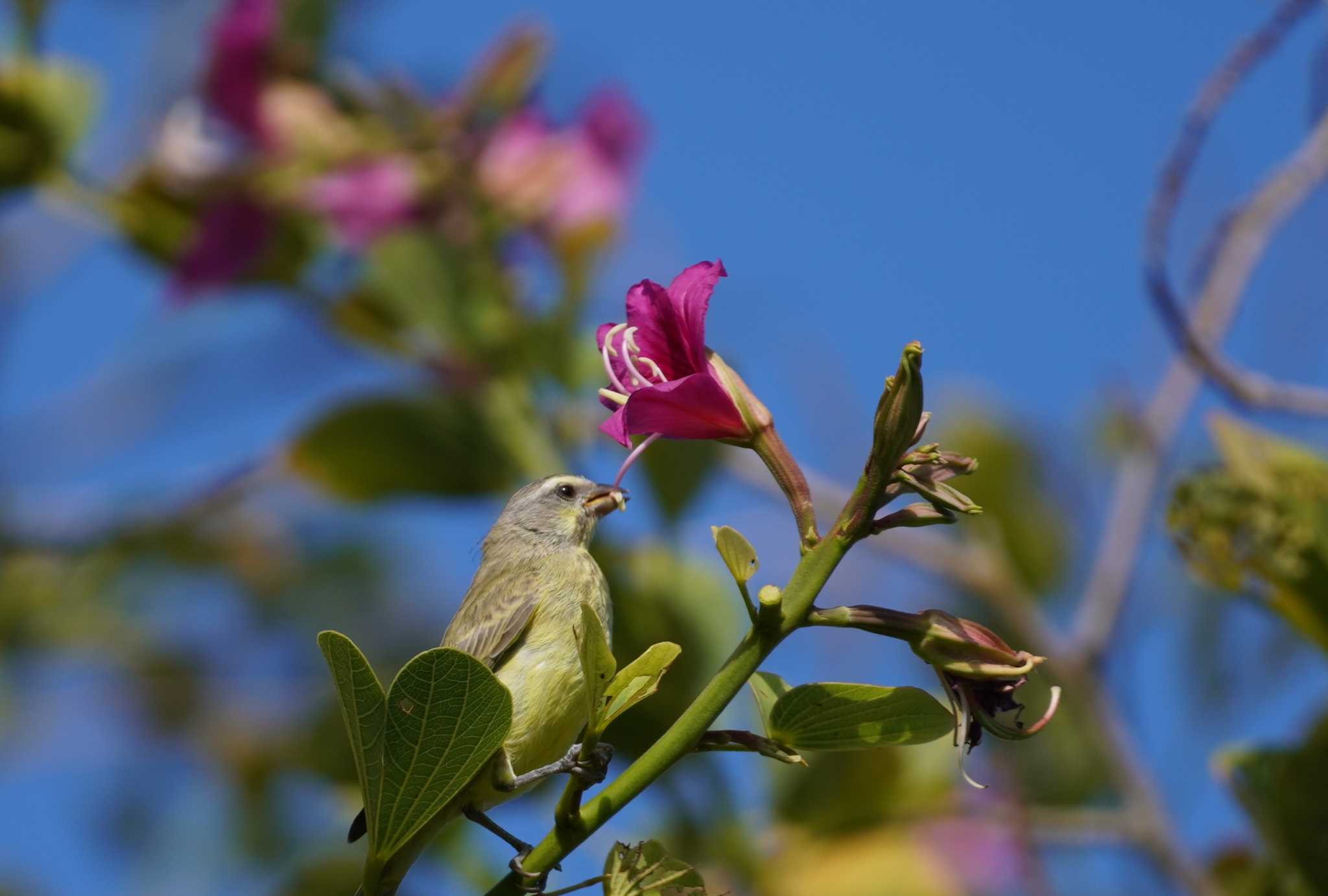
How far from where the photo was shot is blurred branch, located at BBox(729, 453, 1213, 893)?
231cm

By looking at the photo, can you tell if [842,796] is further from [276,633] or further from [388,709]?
[276,633]

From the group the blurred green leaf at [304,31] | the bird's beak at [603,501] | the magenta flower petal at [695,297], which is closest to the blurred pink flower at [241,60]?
the blurred green leaf at [304,31]

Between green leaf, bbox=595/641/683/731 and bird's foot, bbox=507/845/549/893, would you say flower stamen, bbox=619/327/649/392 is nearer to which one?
green leaf, bbox=595/641/683/731

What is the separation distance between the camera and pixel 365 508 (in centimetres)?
312

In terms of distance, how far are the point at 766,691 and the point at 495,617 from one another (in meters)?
1.06

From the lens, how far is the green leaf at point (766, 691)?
1259mm

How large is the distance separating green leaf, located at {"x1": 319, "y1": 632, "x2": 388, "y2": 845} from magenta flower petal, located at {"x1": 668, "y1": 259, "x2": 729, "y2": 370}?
42 cm

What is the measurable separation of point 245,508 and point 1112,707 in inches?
119

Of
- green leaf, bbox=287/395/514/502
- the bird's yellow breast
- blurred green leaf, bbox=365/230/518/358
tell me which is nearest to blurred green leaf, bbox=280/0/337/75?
blurred green leaf, bbox=365/230/518/358

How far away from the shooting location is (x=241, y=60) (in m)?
3.44

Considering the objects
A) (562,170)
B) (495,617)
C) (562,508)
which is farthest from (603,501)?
(562,170)

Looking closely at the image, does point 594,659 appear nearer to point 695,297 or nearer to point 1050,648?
point 695,297

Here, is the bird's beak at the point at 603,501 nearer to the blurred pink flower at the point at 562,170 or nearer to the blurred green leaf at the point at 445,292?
the blurred green leaf at the point at 445,292

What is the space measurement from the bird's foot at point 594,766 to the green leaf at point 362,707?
18 centimetres
